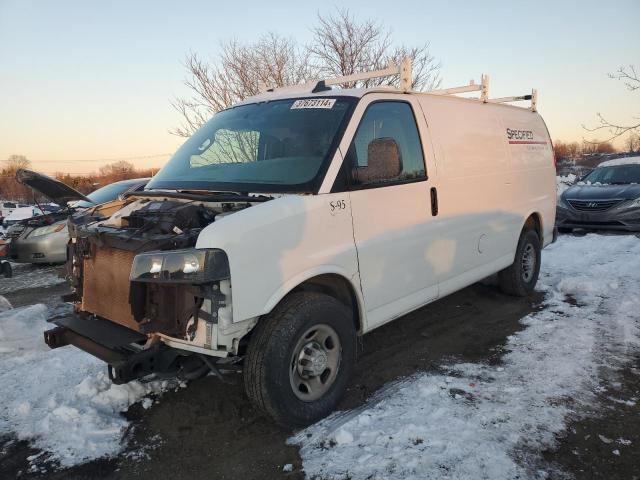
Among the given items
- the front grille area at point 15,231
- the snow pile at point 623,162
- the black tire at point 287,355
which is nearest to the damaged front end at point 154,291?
the black tire at point 287,355

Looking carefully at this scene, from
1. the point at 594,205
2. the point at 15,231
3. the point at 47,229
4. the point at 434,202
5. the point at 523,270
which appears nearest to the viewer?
the point at 434,202

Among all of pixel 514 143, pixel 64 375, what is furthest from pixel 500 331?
pixel 64 375

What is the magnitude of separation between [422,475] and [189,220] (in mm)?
A: 2055

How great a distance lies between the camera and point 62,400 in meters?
3.42

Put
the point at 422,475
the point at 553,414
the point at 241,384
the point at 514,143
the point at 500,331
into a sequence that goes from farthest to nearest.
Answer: the point at 514,143, the point at 500,331, the point at 241,384, the point at 553,414, the point at 422,475

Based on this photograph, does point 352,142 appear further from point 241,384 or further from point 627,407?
point 627,407

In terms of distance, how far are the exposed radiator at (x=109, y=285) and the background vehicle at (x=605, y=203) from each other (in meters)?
10.3

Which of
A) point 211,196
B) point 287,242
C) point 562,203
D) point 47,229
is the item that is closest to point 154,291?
point 211,196

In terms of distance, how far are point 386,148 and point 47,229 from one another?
7.93 metres

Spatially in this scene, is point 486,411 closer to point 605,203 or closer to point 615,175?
point 605,203

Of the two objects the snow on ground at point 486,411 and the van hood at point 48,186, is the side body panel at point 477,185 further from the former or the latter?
the van hood at point 48,186

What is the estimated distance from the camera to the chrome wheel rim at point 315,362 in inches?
120

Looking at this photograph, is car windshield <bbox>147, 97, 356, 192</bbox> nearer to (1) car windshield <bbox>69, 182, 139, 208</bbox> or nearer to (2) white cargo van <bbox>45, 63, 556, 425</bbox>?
(2) white cargo van <bbox>45, 63, 556, 425</bbox>

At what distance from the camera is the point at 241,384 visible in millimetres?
3730
